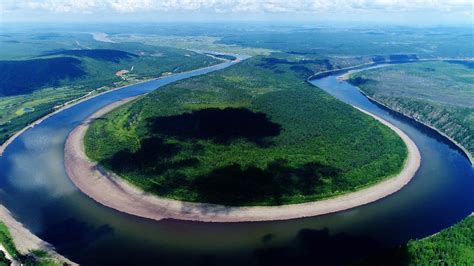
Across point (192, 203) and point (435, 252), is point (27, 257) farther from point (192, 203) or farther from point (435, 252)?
point (435, 252)

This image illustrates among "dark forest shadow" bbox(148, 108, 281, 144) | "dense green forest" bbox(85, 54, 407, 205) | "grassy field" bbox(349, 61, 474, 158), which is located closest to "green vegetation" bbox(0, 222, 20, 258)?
"dense green forest" bbox(85, 54, 407, 205)

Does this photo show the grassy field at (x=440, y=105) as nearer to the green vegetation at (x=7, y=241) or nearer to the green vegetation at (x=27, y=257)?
the green vegetation at (x=27, y=257)

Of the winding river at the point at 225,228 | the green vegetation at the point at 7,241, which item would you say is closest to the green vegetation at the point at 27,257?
the green vegetation at the point at 7,241

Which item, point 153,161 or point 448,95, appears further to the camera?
point 448,95

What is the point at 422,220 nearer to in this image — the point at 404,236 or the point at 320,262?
the point at 404,236

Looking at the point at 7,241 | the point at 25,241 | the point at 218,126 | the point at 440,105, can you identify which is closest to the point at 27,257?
the point at 25,241

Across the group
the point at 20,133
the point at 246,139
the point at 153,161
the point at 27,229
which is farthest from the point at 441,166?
the point at 20,133
